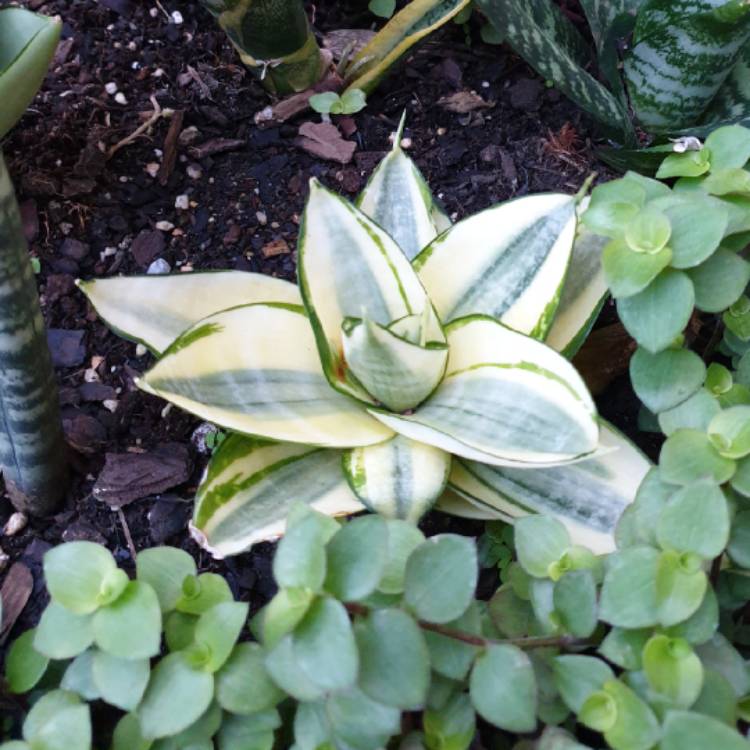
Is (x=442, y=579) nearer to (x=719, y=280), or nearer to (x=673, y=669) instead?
(x=673, y=669)

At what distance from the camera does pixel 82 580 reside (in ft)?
1.82

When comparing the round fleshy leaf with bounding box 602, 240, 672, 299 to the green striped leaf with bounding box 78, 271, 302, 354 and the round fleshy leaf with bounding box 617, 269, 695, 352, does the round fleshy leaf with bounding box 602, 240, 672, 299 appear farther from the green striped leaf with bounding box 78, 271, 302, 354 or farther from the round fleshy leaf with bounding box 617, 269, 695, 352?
the green striped leaf with bounding box 78, 271, 302, 354

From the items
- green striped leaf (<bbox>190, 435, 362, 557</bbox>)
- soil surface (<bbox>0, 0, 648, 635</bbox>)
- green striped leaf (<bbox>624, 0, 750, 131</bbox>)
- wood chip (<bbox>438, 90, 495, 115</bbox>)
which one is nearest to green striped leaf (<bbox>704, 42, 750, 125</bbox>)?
green striped leaf (<bbox>624, 0, 750, 131</bbox>)

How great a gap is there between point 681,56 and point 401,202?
41 cm

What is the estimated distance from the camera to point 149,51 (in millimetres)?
1266

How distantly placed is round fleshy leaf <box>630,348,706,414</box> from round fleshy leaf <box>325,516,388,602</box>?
0.29m

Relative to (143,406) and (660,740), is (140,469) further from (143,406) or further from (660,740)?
(660,740)

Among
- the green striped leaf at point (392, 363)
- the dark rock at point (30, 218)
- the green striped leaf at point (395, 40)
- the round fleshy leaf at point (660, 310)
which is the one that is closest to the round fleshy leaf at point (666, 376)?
the round fleshy leaf at point (660, 310)

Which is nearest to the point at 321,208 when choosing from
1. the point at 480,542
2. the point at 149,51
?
the point at 480,542

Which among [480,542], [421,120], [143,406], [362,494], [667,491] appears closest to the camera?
[667,491]

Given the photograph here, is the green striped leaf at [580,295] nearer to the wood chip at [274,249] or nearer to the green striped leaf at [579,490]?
the green striped leaf at [579,490]

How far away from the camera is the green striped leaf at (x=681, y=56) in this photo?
0.98 metres

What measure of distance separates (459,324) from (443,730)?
1.08 feet

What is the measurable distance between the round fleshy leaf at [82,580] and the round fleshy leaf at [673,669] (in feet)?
1.02
